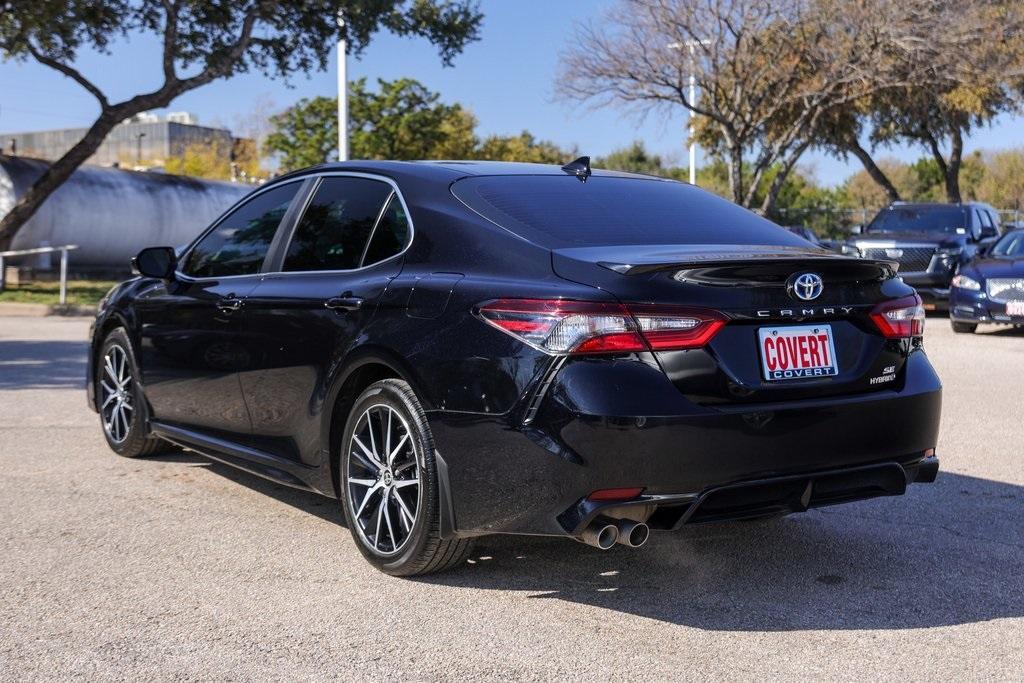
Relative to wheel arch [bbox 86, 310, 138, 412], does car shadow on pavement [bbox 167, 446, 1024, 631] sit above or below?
below

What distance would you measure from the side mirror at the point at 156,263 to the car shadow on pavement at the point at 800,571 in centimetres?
242

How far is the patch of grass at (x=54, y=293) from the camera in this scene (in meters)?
21.5

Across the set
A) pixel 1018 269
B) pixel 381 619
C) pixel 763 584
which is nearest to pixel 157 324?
pixel 381 619

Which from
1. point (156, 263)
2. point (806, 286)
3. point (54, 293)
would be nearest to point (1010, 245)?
point (156, 263)

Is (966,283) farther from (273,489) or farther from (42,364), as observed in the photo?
(273,489)

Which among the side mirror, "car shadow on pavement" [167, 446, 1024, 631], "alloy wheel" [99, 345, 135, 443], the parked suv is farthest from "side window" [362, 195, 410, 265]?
the parked suv

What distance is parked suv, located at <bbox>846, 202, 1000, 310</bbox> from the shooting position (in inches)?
806

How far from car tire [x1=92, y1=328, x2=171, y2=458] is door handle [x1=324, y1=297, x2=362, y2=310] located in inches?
85.8

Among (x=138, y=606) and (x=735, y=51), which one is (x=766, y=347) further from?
(x=735, y=51)

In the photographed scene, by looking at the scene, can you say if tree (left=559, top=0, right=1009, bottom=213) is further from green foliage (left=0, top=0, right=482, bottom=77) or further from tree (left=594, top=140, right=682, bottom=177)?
tree (left=594, top=140, right=682, bottom=177)

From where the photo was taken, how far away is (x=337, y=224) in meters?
5.23

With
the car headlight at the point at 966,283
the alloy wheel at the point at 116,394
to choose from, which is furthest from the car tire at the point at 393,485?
the car headlight at the point at 966,283

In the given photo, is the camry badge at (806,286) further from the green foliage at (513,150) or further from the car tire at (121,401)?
the green foliage at (513,150)

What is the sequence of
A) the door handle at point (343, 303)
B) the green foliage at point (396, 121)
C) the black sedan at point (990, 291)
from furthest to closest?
the green foliage at point (396, 121) < the black sedan at point (990, 291) < the door handle at point (343, 303)
